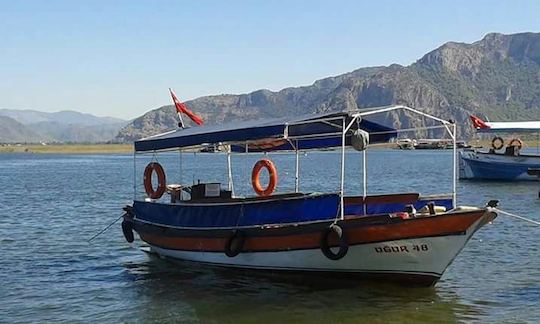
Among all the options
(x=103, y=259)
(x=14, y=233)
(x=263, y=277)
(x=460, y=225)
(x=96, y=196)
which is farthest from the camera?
(x=96, y=196)

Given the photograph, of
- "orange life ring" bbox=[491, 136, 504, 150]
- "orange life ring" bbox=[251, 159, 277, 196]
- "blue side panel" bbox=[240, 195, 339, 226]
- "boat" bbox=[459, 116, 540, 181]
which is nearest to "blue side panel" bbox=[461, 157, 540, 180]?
"boat" bbox=[459, 116, 540, 181]

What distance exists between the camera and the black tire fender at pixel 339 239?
15.3 metres

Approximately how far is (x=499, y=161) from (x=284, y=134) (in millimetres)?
40162

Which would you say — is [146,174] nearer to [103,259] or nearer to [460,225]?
[103,259]

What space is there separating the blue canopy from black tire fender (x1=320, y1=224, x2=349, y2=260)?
2.38m

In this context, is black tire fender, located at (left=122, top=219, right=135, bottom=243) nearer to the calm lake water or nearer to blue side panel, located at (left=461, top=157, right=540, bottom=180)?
the calm lake water

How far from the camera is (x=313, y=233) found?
15.8m

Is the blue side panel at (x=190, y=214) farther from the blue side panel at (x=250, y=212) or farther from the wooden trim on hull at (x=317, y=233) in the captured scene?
the wooden trim on hull at (x=317, y=233)

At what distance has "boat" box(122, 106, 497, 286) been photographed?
15.0 m

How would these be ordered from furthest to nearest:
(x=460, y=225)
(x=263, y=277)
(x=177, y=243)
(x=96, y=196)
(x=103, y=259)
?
(x=96, y=196), (x=103, y=259), (x=177, y=243), (x=263, y=277), (x=460, y=225)

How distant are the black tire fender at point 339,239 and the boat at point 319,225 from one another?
22 mm

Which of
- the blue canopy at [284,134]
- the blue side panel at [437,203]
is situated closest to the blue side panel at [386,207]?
the blue side panel at [437,203]

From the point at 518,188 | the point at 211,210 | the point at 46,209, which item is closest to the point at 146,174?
the point at 211,210

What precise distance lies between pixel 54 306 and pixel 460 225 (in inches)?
349
